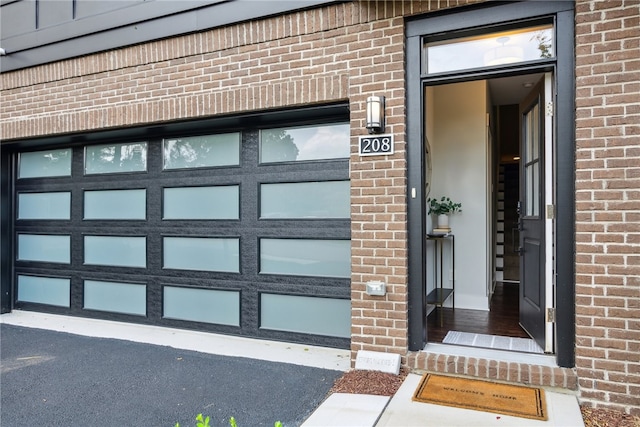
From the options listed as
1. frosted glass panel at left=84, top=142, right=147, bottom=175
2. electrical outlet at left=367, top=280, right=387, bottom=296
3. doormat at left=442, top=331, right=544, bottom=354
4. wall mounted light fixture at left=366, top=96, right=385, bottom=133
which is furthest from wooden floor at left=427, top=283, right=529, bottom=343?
frosted glass panel at left=84, top=142, right=147, bottom=175

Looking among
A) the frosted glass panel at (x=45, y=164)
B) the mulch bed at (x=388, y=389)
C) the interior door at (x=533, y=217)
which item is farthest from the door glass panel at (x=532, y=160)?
the frosted glass panel at (x=45, y=164)

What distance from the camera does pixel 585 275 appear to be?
8.59 ft

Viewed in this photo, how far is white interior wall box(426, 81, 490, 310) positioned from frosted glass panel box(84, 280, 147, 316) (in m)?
3.20

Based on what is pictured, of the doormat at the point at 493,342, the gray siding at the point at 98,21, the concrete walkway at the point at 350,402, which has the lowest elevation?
the concrete walkway at the point at 350,402

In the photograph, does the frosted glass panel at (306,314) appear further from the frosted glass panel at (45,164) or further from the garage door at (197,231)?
the frosted glass panel at (45,164)

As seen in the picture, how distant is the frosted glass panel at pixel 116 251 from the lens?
184 inches

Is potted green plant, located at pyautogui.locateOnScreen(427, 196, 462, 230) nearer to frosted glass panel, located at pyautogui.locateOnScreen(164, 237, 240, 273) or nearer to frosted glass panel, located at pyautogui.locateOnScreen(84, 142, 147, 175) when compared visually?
frosted glass panel, located at pyautogui.locateOnScreen(164, 237, 240, 273)

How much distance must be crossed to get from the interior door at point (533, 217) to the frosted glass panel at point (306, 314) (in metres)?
1.49

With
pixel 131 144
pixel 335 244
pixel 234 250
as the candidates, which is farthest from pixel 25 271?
pixel 335 244

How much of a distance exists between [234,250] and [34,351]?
199cm

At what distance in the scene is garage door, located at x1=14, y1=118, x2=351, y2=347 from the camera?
3.81 meters

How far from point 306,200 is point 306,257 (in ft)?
1.72

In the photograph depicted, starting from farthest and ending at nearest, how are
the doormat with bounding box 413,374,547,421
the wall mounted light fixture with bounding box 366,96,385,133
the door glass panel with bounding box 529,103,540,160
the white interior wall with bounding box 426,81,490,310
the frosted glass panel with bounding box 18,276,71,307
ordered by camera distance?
the frosted glass panel with bounding box 18,276,71,307
the white interior wall with bounding box 426,81,490,310
the door glass panel with bounding box 529,103,540,160
the wall mounted light fixture with bounding box 366,96,385,133
the doormat with bounding box 413,374,547,421

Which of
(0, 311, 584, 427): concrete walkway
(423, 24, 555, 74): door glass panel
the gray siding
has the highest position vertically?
the gray siding
